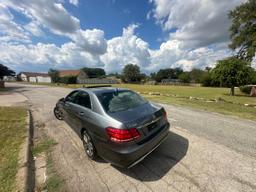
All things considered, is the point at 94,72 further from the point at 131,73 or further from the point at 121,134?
the point at 121,134

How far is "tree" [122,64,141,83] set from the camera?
96.3 m

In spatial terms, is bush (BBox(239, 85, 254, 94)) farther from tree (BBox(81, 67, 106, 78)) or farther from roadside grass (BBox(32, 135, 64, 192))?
tree (BBox(81, 67, 106, 78))

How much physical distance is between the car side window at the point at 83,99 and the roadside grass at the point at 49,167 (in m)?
1.45

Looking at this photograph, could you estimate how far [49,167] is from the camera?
3324mm

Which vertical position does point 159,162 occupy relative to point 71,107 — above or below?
below

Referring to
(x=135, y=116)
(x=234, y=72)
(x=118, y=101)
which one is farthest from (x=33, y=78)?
(x=135, y=116)

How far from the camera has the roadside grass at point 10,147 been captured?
9.14ft

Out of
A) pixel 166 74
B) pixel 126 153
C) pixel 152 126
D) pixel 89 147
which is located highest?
pixel 166 74

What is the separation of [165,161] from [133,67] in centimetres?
9587

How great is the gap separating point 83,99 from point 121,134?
6.12 feet

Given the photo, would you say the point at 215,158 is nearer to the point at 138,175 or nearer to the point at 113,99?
the point at 138,175

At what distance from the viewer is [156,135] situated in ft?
10.9

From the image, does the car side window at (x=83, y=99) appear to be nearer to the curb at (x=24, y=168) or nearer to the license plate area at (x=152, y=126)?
the license plate area at (x=152, y=126)

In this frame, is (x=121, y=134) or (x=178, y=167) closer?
(x=121, y=134)
